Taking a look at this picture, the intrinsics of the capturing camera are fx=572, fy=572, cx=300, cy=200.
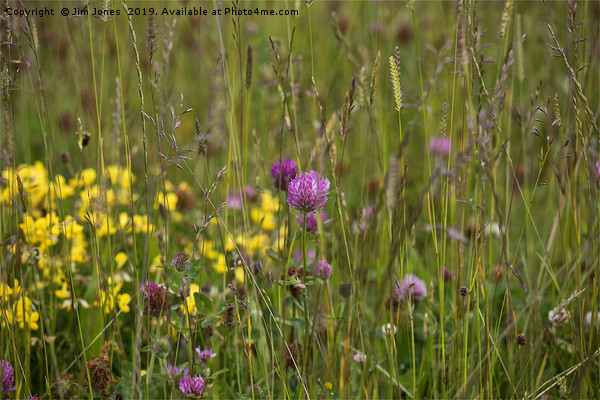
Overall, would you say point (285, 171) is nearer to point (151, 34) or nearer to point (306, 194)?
point (306, 194)

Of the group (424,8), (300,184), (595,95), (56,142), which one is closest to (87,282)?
(300,184)

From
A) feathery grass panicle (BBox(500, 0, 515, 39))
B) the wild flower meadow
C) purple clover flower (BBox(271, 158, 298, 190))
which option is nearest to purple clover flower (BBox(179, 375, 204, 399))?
the wild flower meadow

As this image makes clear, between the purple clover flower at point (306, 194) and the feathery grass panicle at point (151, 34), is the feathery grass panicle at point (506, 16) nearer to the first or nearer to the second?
the purple clover flower at point (306, 194)

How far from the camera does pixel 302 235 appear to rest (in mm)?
Answer: 1207

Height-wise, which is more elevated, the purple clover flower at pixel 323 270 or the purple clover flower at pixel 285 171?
the purple clover flower at pixel 285 171

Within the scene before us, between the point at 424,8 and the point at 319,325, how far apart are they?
3.32 metres

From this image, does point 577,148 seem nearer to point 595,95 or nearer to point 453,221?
point 453,221

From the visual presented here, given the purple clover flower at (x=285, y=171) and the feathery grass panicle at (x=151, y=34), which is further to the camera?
the purple clover flower at (x=285, y=171)

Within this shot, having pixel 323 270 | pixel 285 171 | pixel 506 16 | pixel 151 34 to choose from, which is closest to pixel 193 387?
pixel 323 270

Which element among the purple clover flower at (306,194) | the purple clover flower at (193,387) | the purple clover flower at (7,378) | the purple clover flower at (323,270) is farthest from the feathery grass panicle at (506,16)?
the purple clover flower at (7,378)

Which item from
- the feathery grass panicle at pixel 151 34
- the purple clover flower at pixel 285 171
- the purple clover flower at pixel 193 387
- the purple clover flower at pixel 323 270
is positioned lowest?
the purple clover flower at pixel 193 387

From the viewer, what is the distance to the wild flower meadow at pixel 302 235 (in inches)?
39.6

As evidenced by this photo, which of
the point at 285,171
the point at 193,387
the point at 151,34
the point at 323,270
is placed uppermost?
the point at 151,34

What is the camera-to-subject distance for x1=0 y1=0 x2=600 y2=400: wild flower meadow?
101 cm
